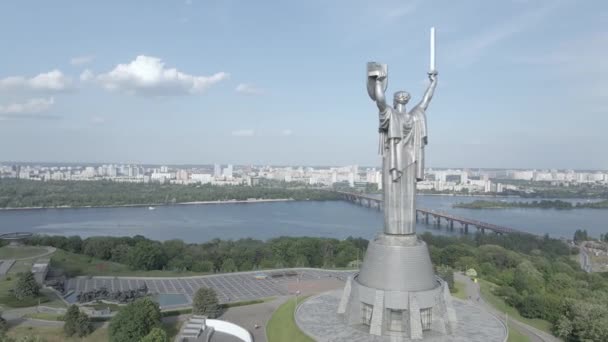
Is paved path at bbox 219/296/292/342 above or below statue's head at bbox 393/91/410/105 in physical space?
below

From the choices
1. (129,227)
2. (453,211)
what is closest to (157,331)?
(129,227)

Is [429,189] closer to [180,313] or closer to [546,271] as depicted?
[546,271]

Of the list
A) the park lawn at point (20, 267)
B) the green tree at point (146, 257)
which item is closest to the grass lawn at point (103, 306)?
the park lawn at point (20, 267)

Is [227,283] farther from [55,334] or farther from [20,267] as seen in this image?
[20,267]

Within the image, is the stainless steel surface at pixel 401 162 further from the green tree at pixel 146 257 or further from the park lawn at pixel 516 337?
the green tree at pixel 146 257

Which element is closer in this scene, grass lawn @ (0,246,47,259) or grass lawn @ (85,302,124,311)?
grass lawn @ (85,302,124,311)

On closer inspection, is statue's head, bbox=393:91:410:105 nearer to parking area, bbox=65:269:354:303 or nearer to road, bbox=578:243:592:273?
parking area, bbox=65:269:354:303

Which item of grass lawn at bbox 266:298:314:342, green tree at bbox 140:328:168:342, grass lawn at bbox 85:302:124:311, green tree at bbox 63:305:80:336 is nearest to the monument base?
grass lawn at bbox 266:298:314:342
